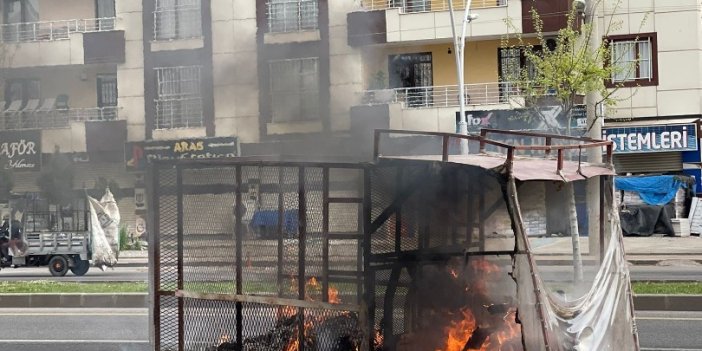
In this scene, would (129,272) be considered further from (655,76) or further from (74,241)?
(655,76)

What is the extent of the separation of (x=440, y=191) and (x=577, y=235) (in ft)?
3.54

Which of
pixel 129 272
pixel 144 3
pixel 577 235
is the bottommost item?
pixel 129 272

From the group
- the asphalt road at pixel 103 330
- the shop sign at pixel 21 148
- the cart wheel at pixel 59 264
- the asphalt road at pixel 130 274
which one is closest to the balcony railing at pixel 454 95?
the asphalt road at pixel 130 274

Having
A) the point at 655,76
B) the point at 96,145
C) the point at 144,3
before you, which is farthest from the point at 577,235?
the point at 655,76

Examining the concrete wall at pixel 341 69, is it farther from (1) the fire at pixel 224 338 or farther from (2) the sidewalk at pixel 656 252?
(2) the sidewalk at pixel 656 252

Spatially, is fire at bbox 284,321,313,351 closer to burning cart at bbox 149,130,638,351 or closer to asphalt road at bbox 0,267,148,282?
burning cart at bbox 149,130,638,351

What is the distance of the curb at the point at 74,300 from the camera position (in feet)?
42.2

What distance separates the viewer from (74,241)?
18.0 meters

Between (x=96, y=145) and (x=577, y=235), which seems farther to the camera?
(x=96, y=145)

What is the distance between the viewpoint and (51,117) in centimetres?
995

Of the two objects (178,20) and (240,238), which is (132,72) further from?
(240,238)

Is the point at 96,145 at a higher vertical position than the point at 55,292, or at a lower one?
higher

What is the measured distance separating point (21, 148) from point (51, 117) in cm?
46

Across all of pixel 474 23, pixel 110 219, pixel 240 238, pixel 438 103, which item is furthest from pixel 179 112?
pixel 474 23
